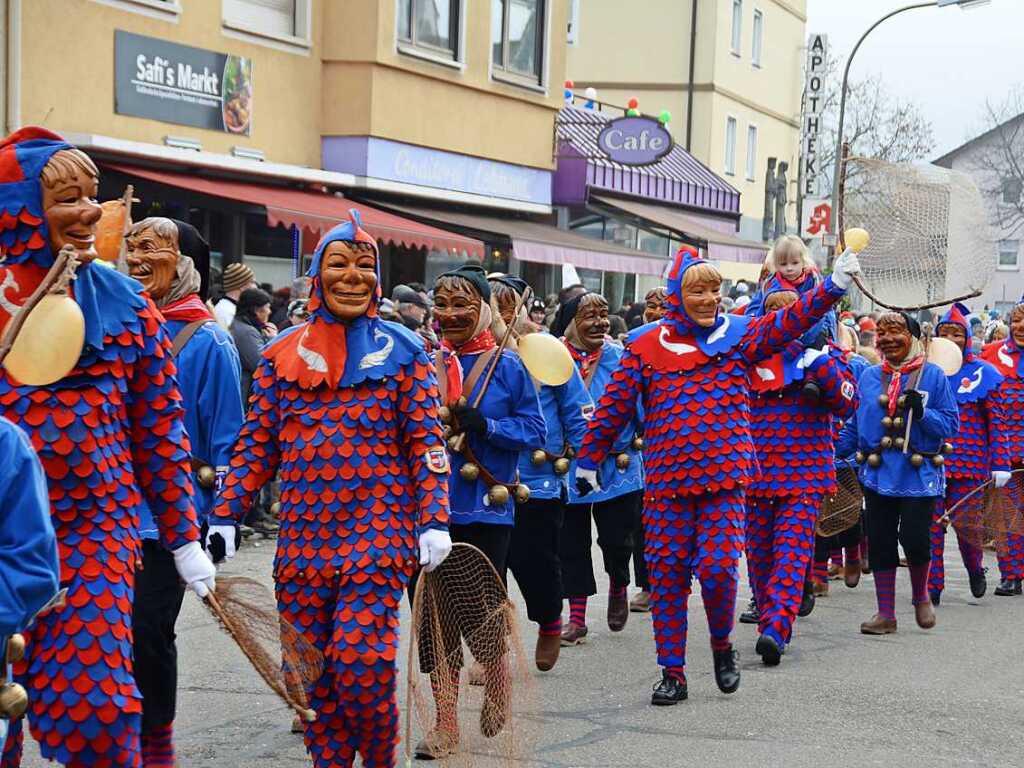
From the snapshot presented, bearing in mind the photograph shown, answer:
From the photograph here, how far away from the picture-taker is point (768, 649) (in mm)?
8320

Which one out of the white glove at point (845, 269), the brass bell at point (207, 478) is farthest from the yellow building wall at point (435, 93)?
the brass bell at point (207, 478)

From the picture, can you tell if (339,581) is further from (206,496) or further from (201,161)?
(201,161)

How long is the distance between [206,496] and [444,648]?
1.07 metres

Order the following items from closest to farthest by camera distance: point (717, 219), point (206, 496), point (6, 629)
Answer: point (6, 629), point (206, 496), point (717, 219)

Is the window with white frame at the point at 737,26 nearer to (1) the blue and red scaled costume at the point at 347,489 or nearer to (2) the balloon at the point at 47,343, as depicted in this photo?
(1) the blue and red scaled costume at the point at 347,489

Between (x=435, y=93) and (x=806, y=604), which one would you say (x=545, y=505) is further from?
(x=435, y=93)

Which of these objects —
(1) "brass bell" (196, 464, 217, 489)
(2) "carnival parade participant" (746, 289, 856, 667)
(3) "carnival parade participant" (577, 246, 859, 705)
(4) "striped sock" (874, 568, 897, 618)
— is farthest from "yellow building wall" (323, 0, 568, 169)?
(1) "brass bell" (196, 464, 217, 489)

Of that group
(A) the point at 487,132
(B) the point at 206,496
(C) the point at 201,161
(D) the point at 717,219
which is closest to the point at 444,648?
(B) the point at 206,496

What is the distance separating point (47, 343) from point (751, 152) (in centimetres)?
3675

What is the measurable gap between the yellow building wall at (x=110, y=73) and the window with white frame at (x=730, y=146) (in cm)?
2060

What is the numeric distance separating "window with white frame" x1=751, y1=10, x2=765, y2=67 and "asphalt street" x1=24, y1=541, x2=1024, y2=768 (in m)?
31.4

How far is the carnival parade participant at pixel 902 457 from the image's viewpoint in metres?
9.63

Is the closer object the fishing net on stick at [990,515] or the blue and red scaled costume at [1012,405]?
the fishing net on stick at [990,515]

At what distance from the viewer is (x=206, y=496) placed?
600 cm
